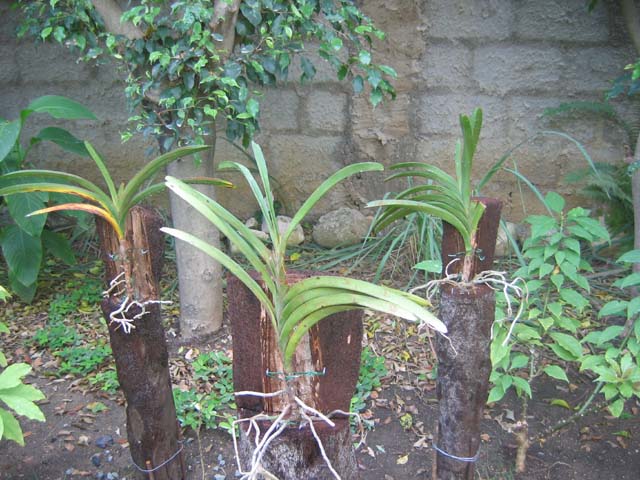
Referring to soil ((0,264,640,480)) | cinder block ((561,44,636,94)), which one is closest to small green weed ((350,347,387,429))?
soil ((0,264,640,480))

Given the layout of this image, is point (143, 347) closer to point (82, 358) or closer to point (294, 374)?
point (294, 374)

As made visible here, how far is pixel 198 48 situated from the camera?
2.19 metres

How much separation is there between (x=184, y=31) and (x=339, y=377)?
4.80ft

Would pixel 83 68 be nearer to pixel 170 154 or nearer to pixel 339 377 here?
pixel 170 154

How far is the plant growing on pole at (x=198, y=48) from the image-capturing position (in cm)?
219

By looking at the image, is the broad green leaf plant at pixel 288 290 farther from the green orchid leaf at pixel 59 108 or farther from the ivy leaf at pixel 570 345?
the green orchid leaf at pixel 59 108

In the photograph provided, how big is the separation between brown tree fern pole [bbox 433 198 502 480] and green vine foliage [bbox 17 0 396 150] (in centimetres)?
91

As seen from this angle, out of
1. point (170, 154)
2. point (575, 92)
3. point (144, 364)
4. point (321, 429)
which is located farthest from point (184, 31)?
point (575, 92)

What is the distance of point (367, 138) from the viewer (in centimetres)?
363

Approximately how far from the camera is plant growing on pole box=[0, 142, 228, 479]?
158cm

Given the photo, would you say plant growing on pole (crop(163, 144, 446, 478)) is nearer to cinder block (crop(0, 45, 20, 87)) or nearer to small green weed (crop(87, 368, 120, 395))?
small green weed (crop(87, 368, 120, 395))

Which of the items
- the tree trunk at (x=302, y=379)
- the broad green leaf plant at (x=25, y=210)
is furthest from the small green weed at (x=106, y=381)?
the tree trunk at (x=302, y=379)

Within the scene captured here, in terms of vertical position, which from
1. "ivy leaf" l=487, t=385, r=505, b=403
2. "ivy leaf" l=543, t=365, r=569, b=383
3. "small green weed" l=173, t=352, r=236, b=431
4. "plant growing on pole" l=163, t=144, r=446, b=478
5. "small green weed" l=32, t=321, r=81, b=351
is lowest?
"small green weed" l=173, t=352, r=236, b=431

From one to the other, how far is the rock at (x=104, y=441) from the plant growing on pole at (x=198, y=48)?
1.14m
